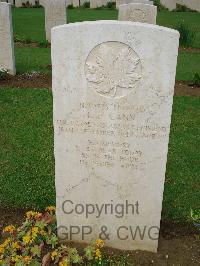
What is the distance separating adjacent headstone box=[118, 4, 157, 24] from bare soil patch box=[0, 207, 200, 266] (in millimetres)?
7788

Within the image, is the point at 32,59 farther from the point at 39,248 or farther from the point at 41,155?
the point at 39,248

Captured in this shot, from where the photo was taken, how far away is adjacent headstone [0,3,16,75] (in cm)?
952

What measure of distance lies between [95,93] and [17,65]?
8.11m

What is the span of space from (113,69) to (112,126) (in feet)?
1.54

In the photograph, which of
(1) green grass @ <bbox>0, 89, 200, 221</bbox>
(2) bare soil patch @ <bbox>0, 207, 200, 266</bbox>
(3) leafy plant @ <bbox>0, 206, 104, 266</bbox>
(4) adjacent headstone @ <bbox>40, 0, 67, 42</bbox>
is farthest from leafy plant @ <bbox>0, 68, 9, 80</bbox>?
(3) leafy plant @ <bbox>0, 206, 104, 266</bbox>

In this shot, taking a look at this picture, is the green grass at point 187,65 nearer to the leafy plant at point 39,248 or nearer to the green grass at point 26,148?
the green grass at point 26,148

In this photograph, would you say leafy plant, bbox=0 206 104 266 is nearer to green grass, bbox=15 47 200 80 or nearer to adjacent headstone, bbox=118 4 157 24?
green grass, bbox=15 47 200 80

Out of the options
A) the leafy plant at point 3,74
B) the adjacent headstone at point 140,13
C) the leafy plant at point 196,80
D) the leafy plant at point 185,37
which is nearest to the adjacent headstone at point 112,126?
the leafy plant at point 196,80

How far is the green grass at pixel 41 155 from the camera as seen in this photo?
4.58 meters

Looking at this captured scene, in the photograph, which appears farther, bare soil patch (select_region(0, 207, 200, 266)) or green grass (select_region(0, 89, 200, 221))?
green grass (select_region(0, 89, 200, 221))

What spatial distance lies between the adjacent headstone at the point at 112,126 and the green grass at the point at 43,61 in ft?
22.3

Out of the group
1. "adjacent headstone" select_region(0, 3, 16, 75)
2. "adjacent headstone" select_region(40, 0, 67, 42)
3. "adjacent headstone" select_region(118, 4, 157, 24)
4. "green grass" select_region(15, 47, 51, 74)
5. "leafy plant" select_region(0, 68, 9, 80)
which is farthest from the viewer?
"adjacent headstone" select_region(40, 0, 67, 42)

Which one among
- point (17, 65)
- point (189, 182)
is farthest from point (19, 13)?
point (189, 182)

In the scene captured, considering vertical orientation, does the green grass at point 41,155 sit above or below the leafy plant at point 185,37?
below
